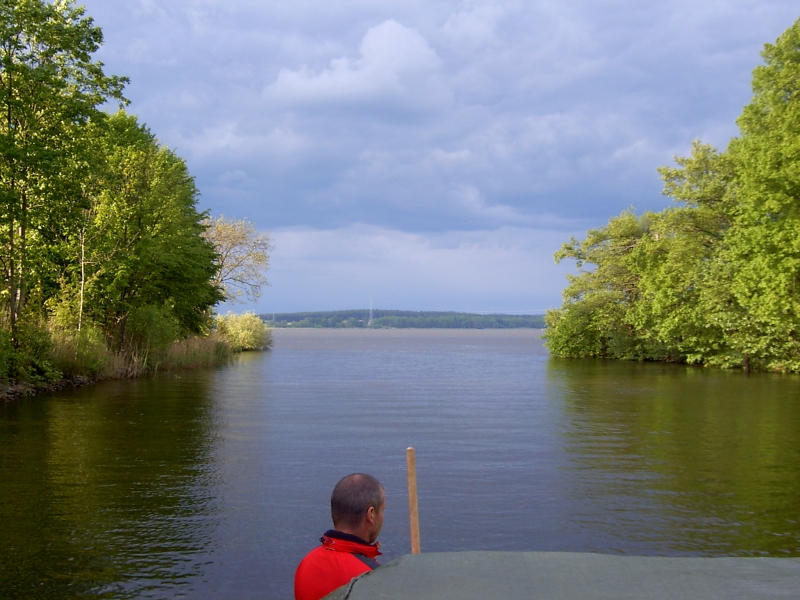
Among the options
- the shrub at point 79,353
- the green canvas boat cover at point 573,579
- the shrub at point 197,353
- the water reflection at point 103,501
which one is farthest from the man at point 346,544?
the shrub at point 197,353

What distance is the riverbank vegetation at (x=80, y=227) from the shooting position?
2266 cm

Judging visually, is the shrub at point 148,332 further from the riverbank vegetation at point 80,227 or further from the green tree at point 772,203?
the green tree at point 772,203

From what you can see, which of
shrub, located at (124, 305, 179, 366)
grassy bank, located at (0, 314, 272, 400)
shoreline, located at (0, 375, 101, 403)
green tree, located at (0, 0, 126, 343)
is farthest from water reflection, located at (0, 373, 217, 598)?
shrub, located at (124, 305, 179, 366)

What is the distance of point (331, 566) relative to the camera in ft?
12.1

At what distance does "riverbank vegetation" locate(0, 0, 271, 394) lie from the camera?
74.3 ft

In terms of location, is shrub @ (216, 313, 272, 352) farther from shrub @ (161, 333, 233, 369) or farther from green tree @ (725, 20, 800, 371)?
green tree @ (725, 20, 800, 371)

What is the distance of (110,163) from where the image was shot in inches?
1277

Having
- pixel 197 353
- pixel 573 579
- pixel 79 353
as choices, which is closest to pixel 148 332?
pixel 197 353

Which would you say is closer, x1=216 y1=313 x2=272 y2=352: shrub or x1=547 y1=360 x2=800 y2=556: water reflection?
x1=547 y1=360 x2=800 y2=556: water reflection

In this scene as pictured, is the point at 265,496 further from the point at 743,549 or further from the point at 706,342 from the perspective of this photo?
the point at 706,342

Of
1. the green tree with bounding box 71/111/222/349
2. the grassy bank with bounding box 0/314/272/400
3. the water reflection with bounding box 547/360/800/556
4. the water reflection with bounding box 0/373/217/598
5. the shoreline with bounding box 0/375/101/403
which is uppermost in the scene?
the green tree with bounding box 71/111/222/349

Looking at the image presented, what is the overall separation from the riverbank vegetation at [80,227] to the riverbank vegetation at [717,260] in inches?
1028

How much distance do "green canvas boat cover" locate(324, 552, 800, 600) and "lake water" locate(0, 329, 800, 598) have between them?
422cm

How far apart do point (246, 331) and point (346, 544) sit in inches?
2629
